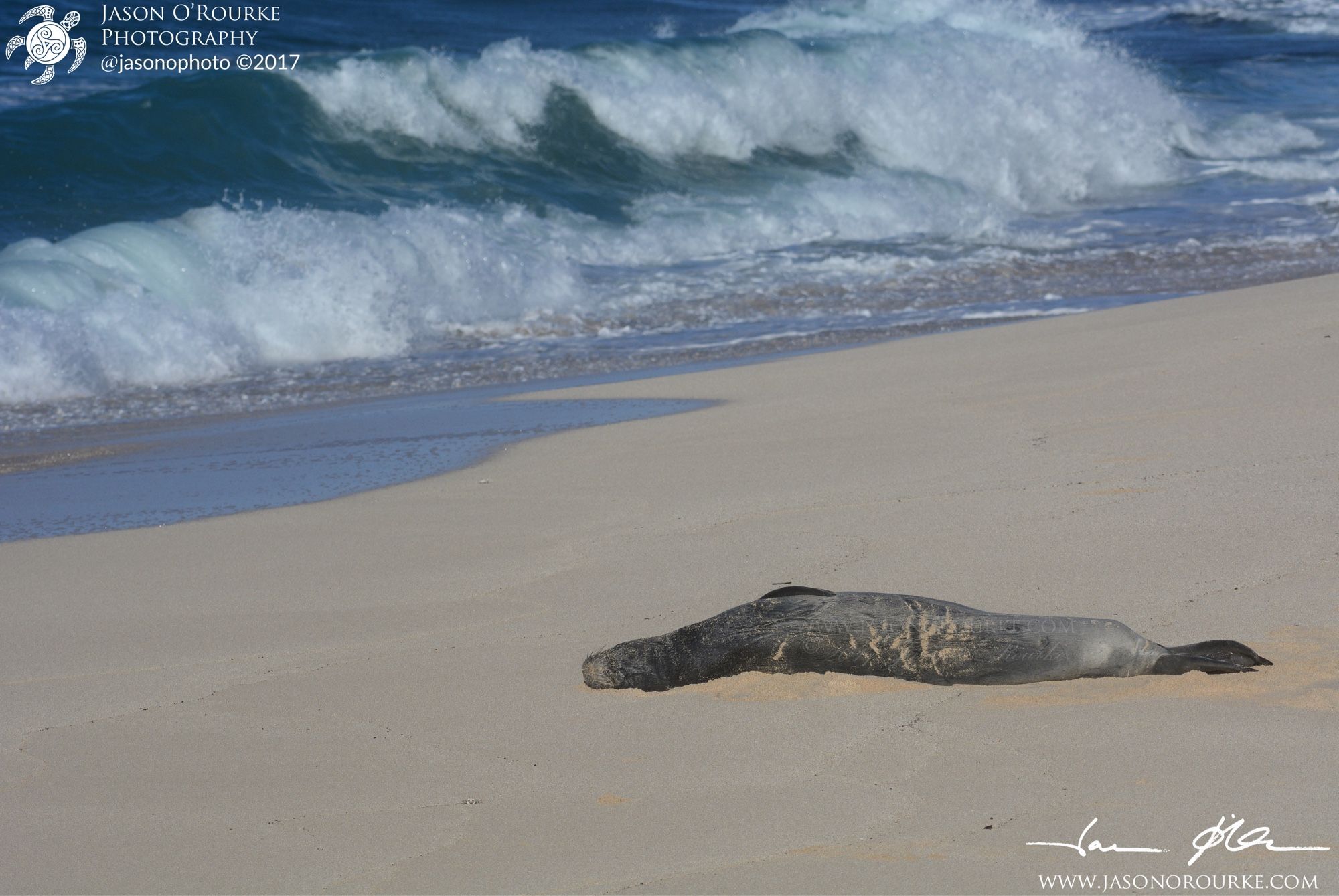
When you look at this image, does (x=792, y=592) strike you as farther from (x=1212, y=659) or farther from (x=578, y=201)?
(x=578, y=201)

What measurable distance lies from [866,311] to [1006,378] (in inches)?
123

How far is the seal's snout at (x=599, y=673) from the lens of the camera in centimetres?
352

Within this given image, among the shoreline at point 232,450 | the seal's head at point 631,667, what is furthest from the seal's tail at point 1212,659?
the shoreline at point 232,450

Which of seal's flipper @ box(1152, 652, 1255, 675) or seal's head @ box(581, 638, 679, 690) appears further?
seal's head @ box(581, 638, 679, 690)

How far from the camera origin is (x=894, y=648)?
3389 mm

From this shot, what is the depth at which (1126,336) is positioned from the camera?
7.45 meters

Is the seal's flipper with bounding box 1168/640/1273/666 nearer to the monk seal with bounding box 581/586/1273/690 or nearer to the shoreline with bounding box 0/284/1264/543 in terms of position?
the monk seal with bounding box 581/586/1273/690

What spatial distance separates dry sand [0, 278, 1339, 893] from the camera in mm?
2719

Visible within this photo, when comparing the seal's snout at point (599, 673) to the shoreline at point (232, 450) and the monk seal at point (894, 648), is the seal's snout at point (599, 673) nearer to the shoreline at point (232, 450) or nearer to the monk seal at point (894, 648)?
the monk seal at point (894, 648)

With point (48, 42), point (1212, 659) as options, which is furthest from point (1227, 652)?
point (48, 42)

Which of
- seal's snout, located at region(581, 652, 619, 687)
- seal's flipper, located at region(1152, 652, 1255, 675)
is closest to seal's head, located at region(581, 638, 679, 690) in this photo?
seal's snout, located at region(581, 652, 619, 687)

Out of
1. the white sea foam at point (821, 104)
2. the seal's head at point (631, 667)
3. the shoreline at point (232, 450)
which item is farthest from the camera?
the white sea foam at point (821, 104)

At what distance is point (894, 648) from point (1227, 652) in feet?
2.44
